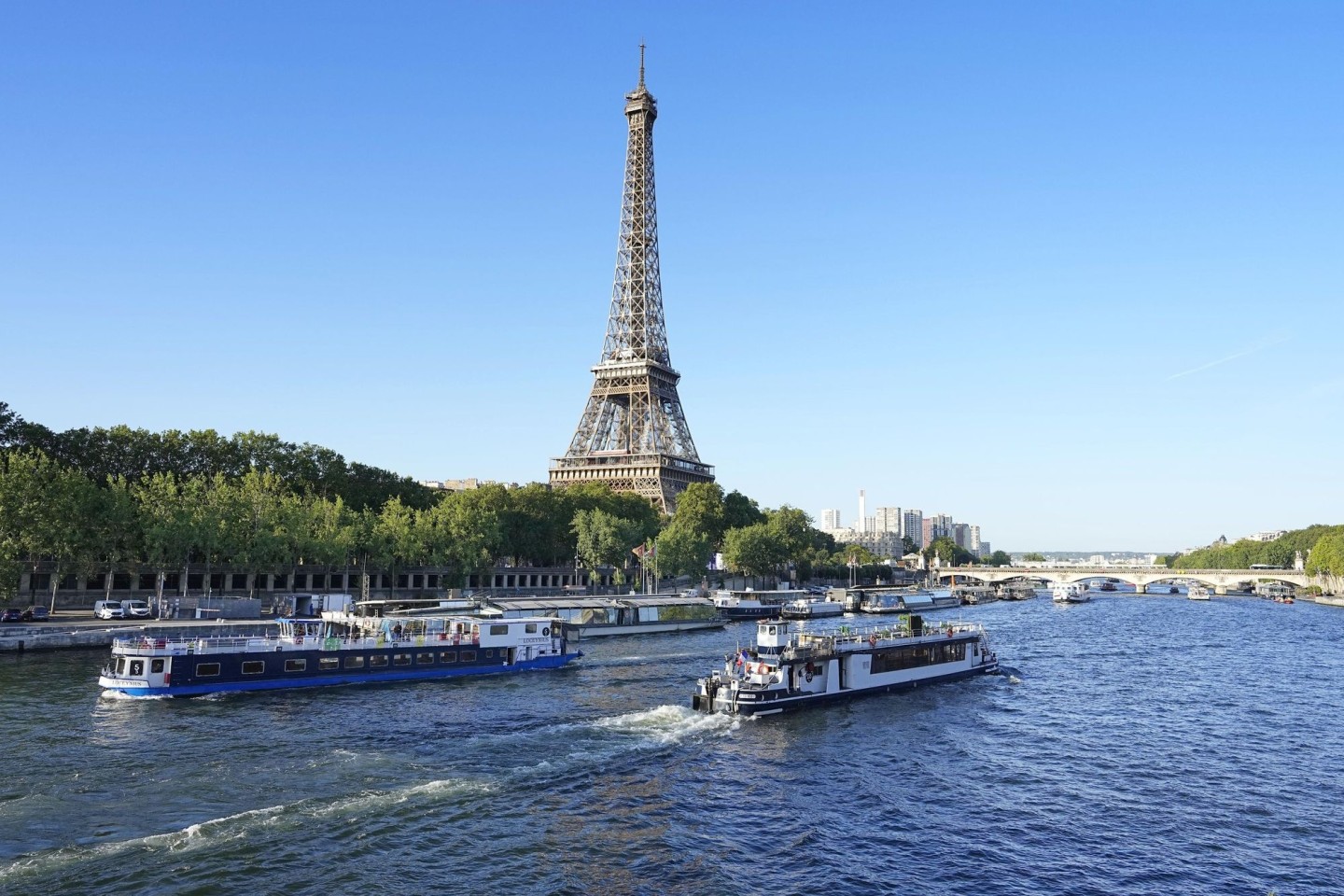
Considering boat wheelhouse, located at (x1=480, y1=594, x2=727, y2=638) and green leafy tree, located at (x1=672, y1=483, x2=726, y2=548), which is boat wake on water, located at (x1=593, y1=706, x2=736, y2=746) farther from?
green leafy tree, located at (x1=672, y1=483, x2=726, y2=548)

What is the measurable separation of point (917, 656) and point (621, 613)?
123 ft

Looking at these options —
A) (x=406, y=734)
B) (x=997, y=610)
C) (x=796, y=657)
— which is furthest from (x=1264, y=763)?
(x=997, y=610)

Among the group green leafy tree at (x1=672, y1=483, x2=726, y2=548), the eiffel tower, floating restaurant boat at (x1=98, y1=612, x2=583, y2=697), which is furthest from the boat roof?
the eiffel tower

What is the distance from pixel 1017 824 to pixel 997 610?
13638 centimetres

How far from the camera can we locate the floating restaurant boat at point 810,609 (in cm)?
12781

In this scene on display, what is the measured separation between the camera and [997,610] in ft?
535

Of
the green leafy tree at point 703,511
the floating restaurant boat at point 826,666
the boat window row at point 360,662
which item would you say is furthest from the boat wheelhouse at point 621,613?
the green leafy tree at point 703,511

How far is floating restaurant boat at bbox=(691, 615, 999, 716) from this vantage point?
53219 mm

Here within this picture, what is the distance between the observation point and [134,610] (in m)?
81.8

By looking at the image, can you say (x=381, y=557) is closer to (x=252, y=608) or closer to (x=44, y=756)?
(x=252, y=608)

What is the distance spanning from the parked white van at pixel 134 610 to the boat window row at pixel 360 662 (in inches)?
1224

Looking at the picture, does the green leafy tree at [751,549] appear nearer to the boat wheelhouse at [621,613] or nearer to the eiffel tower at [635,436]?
the eiffel tower at [635,436]

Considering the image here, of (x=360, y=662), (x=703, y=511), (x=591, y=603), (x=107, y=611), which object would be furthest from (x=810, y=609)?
(x=107, y=611)

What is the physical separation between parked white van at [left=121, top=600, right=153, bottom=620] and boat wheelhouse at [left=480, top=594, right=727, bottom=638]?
1123 inches
